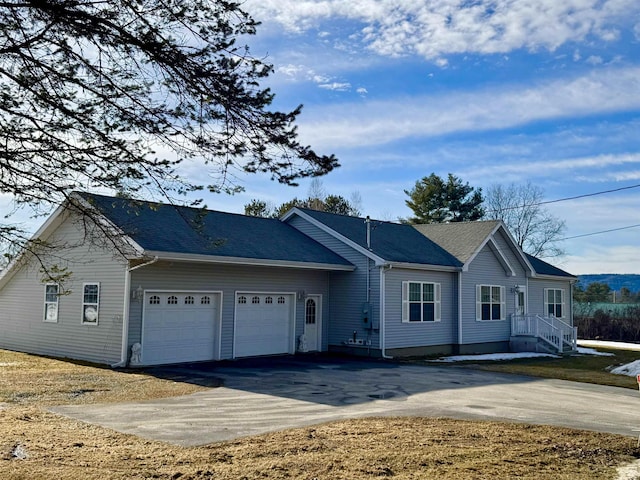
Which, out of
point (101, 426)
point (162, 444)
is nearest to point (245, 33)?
point (162, 444)

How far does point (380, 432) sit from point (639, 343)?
2924 cm

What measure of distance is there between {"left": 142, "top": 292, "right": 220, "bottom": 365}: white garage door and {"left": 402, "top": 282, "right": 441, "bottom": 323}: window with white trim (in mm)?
6465

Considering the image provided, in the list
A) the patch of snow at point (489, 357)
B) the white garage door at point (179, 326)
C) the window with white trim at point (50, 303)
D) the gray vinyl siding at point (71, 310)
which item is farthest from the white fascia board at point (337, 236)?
the window with white trim at point (50, 303)

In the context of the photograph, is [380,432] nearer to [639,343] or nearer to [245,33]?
[245,33]

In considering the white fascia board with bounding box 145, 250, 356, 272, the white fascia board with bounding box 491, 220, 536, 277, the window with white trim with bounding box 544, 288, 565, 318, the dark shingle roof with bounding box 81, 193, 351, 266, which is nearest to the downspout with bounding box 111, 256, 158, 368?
the white fascia board with bounding box 145, 250, 356, 272

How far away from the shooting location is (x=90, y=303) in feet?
56.1

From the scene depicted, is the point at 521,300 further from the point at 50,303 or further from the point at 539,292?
the point at 50,303

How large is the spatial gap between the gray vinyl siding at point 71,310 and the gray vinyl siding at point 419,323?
331 inches

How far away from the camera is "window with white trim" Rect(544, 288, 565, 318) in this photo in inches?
1097

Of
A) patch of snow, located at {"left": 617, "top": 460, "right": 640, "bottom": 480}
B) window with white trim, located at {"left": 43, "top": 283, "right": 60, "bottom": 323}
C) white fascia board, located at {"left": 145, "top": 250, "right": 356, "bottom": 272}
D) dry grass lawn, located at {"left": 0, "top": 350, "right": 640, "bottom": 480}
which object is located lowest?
patch of snow, located at {"left": 617, "top": 460, "right": 640, "bottom": 480}

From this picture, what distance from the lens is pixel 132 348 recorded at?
15586 mm

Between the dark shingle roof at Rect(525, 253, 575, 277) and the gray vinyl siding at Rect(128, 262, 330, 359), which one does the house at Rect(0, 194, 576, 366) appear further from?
the dark shingle roof at Rect(525, 253, 575, 277)

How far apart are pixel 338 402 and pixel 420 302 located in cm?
1046

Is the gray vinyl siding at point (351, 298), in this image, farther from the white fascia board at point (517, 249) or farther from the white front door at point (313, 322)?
the white fascia board at point (517, 249)
